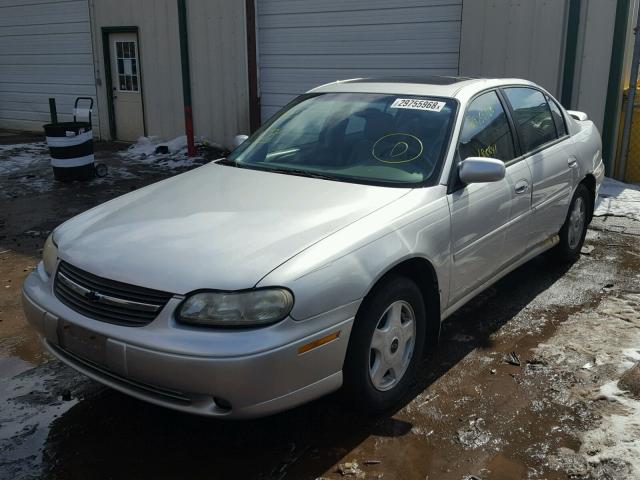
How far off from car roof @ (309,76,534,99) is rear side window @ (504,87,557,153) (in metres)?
0.15

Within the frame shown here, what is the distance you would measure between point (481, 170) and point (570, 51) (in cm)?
572

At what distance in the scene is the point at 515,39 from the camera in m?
8.70

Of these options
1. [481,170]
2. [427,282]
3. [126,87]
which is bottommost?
[427,282]

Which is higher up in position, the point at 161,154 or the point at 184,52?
the point at 184,52

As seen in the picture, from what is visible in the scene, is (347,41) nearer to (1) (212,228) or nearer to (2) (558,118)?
(2) (558,118)

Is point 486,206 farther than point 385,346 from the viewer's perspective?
Yes

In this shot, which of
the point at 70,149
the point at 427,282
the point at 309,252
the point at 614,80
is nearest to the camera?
the point at 309,252

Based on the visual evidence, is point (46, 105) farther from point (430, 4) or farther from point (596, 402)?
point (596, 402)

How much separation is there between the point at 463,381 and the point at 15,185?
791cm

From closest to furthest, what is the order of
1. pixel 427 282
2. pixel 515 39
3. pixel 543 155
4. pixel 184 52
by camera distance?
pixel 427 282 → pixel 543 155 → pixel 515 39 → pixel 184 52

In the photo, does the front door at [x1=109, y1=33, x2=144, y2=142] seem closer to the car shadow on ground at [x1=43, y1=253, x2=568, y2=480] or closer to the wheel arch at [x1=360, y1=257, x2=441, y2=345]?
the car shadow on ground at [x1=43, y1=253, x2=568, y2=480]

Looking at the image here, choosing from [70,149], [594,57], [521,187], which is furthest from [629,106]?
[70,149]

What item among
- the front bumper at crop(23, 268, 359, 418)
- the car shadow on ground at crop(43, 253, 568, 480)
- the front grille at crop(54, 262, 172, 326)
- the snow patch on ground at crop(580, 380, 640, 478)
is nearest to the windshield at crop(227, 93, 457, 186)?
the front bumper at crop(23, 268, 359, 418)

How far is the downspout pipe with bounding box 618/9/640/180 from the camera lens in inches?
316
